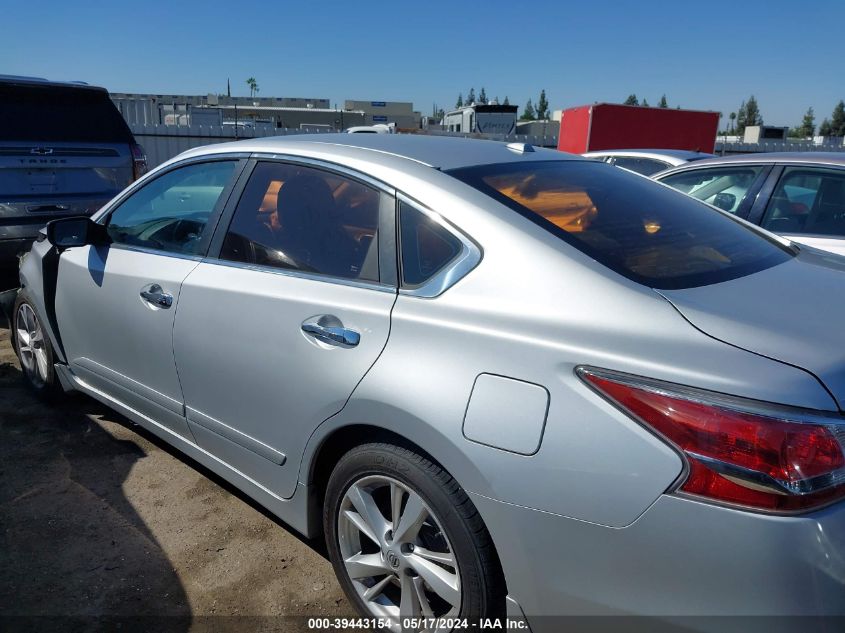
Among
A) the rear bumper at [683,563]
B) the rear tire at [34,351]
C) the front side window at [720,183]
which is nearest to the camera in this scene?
the rear bumper at [683,563]

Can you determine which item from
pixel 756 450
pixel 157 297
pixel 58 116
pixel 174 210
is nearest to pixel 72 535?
pixel 157 297

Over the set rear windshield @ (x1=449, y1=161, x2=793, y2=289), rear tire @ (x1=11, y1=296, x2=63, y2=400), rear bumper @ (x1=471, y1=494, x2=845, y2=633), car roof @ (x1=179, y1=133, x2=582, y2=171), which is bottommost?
rear tire @ (x1=11, y1=296, x2=63, y2=400)

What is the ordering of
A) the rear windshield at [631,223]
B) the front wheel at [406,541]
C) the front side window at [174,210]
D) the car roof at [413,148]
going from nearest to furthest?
1. the front wheel at [406,541]
2. the rear windshield at [631,223]
3. the car roof at [413,148]
4. the front side window at [174,210]

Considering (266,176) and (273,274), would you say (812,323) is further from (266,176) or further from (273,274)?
(266,176)

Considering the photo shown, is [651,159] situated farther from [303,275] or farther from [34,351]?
[34,351]

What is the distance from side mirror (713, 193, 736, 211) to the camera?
4.85 metres

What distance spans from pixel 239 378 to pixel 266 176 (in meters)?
0.84

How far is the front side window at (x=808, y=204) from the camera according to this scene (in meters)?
4.27

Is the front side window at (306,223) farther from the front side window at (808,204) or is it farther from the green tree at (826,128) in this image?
the green tree at (826,128)

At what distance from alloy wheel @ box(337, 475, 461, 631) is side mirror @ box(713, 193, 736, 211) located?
12.8 feet

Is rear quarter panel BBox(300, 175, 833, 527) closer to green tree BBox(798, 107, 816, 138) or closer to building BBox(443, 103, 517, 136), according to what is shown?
building BBox(443, 103, 517, 136)

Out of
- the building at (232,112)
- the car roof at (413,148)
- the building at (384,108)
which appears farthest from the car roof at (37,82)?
the building at (384,108)

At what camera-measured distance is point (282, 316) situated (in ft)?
7.34

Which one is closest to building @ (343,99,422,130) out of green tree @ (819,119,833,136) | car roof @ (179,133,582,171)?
car roof @ (179,133,582,171)
